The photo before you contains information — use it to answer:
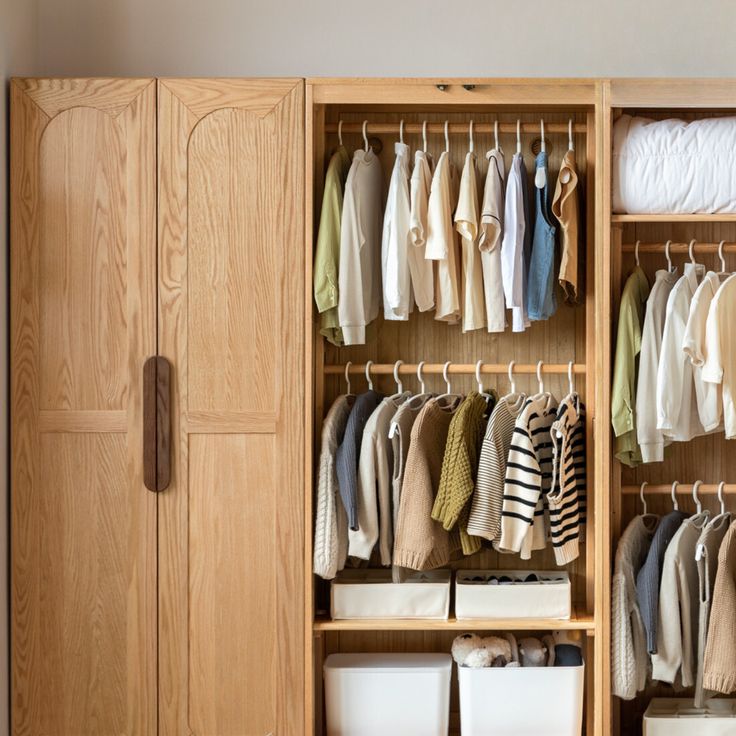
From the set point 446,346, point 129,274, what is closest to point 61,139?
point 129,274

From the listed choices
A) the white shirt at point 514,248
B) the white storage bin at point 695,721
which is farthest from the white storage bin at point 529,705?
the white shirt at point 514,248

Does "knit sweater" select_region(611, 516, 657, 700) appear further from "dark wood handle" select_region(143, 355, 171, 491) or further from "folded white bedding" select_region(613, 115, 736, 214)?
"dark wood handle" select_region(143, 355, 171, 491)

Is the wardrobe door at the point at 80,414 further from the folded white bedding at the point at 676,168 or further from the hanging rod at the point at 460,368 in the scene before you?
the folded white bedding at the point at 676,168

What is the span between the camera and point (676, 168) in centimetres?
272

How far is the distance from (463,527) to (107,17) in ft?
7.07

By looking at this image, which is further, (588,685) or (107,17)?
(107,17)

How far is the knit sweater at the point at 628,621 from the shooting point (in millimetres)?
2740

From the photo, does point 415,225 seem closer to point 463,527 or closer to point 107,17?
point 463,527

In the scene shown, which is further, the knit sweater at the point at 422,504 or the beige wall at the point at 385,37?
the beige wall at the point at 385,37

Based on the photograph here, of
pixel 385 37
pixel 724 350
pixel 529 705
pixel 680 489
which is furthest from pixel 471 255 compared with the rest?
pixel 529 705

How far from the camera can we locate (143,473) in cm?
272

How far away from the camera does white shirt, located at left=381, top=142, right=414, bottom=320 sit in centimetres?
276

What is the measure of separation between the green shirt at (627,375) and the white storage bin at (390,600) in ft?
Answer: 2.36

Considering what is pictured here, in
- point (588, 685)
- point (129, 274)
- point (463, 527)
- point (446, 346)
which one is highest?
point (129, 274)
